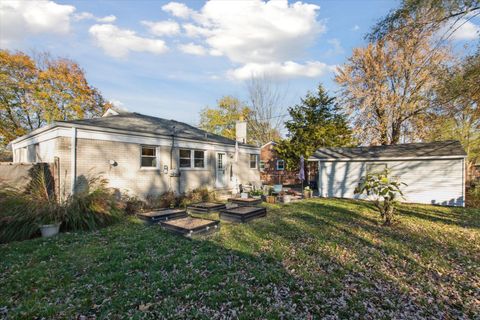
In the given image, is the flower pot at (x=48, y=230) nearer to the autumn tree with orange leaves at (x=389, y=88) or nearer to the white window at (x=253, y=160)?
the white window at (x=253, y=160)

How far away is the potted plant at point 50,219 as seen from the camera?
19.7ft

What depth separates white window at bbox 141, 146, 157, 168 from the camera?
1030 cm

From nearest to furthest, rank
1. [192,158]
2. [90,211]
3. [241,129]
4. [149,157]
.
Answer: [90,211], [149,157], [192,158], [241,129]

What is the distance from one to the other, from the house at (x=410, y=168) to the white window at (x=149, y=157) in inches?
386

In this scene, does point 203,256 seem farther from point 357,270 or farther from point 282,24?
point 282,24

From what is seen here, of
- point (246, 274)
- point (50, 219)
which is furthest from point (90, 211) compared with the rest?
point (246, 274)

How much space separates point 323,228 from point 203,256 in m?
4.02

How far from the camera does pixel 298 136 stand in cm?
1986

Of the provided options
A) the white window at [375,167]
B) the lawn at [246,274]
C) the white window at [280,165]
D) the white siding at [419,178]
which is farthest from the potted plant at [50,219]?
the white window at [280,165]

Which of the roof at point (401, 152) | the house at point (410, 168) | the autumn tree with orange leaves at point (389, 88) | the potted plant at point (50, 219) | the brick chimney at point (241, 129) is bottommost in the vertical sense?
the potted plant at point (50, 219)

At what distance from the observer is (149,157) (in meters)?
10.5

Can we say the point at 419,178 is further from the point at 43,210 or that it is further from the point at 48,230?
the point at 43,210

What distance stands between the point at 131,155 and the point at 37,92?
1807 centimetres

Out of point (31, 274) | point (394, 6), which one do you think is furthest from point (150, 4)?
point (31, 274)
